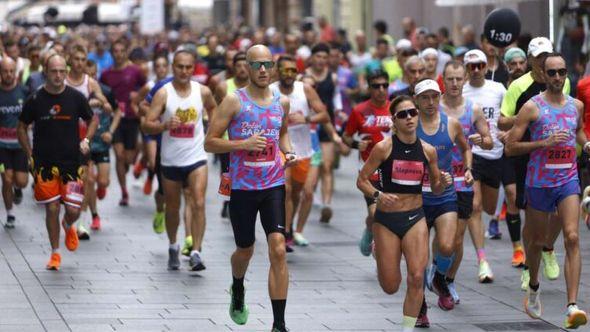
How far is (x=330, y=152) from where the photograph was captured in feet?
59.7

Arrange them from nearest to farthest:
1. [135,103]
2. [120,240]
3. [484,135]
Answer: [484,135], [120,240], [135,103]

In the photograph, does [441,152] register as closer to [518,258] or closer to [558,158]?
[558,158]

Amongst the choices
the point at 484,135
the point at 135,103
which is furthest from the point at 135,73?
the point at 484,135

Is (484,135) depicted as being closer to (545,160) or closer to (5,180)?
(545,160)

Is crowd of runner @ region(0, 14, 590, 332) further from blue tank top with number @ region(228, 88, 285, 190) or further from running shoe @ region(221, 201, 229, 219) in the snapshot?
running shoe @ region(221, 201, 229, 219)

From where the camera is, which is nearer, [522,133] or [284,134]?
[522,133]

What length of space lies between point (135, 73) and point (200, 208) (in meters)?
6.83

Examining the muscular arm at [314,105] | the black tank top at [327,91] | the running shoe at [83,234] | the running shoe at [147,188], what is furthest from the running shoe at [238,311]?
the running shoe at [147,188]

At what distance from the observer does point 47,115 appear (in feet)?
44.1

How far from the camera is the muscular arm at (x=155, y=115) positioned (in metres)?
13.1

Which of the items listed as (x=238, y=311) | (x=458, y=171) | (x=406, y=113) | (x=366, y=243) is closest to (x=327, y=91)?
(x=366, y=243)

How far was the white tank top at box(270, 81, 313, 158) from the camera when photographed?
14.9 metres

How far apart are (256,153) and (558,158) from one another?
203 centimetres

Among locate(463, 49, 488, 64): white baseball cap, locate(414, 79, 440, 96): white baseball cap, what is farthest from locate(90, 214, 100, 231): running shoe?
locate(414, 79, 440, 96): white baseball cap
